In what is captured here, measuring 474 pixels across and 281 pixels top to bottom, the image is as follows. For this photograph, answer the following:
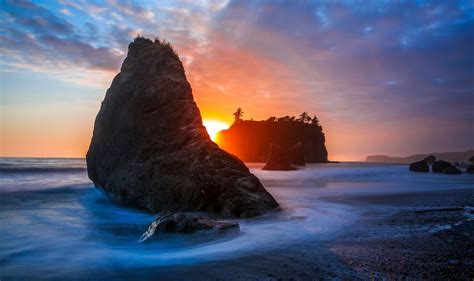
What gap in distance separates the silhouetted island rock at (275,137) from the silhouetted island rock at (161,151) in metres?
94.5

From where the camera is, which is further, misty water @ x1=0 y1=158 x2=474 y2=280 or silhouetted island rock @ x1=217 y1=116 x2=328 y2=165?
silhouetted island rock @ x1=217 y1=116 x2=328 y2=165

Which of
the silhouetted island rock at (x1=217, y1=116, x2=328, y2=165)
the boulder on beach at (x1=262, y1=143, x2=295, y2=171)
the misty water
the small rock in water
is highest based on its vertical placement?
the silhouetted island rock at (x1=217, y1=116, x2=328, y2=165)

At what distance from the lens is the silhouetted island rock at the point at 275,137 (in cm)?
11225

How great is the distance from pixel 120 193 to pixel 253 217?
18.6 feet

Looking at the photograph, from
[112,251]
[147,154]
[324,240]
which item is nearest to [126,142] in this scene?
[147,154]

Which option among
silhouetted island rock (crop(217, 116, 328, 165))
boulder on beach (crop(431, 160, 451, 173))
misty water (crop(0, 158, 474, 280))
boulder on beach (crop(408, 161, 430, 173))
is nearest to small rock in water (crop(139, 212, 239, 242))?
misty water (crop(0, 158, 474, 280))

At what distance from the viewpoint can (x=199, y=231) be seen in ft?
21.8

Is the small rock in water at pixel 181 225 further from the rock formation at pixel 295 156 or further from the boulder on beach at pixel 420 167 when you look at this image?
the rock formation at pixel 295 156

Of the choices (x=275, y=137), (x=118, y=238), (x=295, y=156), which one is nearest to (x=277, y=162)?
(x=295, y=156)

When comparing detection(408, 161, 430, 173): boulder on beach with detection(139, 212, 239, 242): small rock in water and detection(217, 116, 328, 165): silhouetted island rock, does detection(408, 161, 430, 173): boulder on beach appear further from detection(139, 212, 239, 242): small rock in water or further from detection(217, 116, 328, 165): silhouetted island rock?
detection(217, 116, 328, 165): silhouetted island rock

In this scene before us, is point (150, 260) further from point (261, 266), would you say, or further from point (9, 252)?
point (9, 252)

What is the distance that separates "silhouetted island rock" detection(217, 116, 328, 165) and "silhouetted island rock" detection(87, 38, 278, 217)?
3719 inches

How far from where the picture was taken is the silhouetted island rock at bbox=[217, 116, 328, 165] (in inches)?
4419

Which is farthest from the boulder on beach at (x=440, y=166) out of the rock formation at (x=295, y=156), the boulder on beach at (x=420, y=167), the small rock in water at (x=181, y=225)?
the small rock in water at (x=181, y=225)
